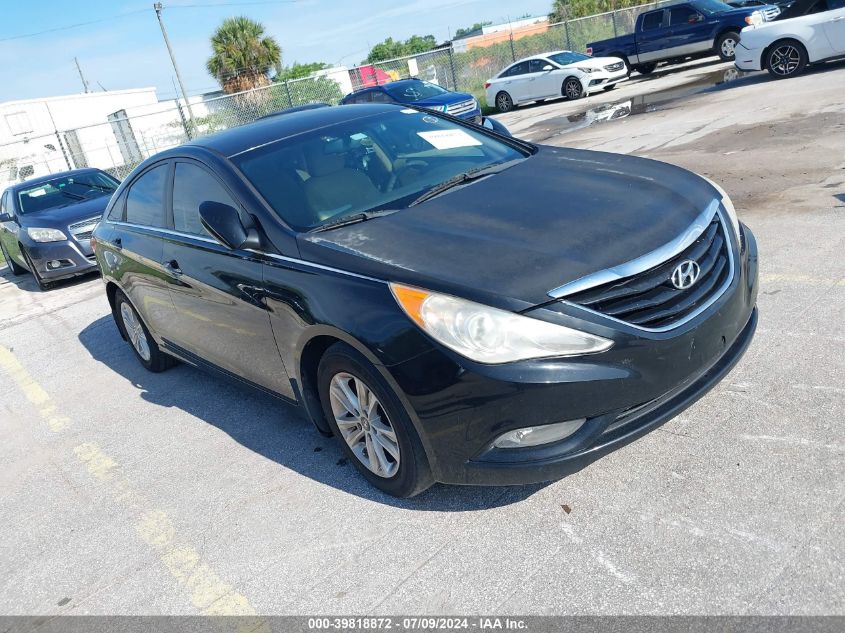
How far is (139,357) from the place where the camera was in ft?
20.3

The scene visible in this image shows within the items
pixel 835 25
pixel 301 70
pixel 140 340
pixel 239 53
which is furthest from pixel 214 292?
pixel 301 70

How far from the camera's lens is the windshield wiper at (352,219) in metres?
3.70

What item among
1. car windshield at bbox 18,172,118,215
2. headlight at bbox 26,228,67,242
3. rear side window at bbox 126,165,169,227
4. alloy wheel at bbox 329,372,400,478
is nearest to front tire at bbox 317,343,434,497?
alloy wheel at bbox 329,372,400,478

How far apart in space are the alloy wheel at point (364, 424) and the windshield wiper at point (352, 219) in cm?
73

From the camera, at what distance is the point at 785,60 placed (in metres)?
14.1

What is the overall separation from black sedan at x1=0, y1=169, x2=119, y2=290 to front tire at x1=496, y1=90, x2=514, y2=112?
511 inches

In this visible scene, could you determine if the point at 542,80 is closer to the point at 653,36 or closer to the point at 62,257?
the point at 653,36

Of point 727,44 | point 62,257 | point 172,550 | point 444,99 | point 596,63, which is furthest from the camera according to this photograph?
point 596,63

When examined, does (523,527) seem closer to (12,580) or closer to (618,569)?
(618,569)

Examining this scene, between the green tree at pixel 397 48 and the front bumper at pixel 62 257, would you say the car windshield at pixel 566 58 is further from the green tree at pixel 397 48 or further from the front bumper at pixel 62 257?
the green tree at pixel 397 48

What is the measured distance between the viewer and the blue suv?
17.4 m

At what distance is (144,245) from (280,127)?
1292mm

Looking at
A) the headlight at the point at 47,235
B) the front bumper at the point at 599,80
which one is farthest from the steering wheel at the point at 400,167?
the front bumper at the point at 599,80

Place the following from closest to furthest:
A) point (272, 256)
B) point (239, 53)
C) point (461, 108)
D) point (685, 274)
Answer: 1. point (685, 274)
2. point (272, 256)
3. point (461, 108)
4. point (239, 53)
